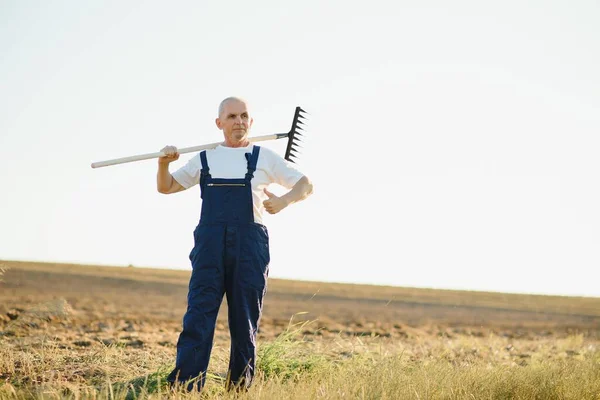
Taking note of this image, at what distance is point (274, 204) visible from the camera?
A: 5094mm

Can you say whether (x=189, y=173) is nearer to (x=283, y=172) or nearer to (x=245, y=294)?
(x=283, y=172)

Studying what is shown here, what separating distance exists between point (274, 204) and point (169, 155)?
3.03 ft

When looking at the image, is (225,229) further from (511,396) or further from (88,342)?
(88,342)

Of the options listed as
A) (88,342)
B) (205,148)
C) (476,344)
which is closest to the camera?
(205,148)

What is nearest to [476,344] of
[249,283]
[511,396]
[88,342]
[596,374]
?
[596,374]

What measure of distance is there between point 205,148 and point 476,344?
682 cm

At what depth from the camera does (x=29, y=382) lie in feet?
18.1

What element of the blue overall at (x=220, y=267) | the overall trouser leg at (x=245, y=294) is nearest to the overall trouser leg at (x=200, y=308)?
the blue overall at (x=220, y=267)

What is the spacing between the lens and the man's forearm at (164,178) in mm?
5363

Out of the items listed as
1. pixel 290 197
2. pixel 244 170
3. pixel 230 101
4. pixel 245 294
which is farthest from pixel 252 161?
pixel 245 294

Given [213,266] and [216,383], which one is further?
[216,383]

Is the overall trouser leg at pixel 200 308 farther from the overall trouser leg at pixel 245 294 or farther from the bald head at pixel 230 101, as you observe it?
the bald head at pixel 230 101

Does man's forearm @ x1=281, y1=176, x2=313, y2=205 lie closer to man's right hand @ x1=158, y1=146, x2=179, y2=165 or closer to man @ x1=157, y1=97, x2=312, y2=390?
man @ x1=157, y1=97, x2=312, y2=390

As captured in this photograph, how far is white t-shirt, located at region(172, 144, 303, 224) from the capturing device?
17.0 feet
